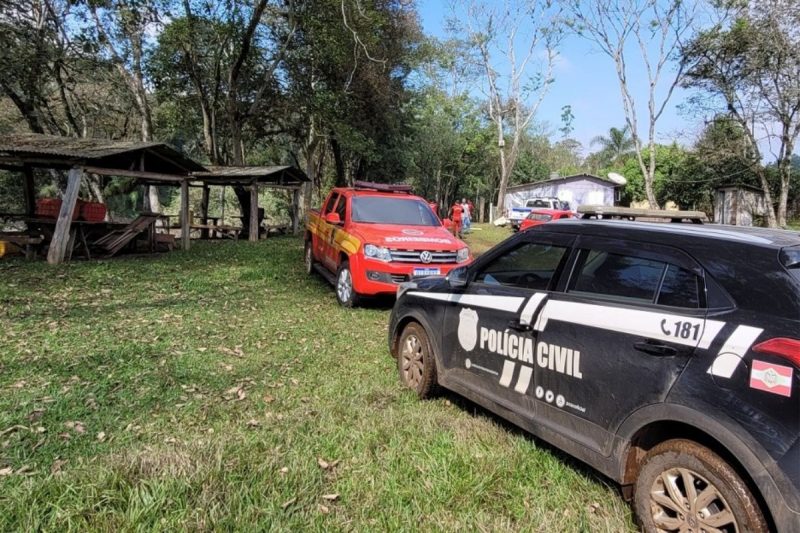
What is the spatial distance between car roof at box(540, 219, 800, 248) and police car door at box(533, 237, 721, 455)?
0.23 ft

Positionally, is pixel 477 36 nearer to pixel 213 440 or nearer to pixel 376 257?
pixel 376 257

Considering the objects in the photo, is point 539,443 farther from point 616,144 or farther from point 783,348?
point 616,144

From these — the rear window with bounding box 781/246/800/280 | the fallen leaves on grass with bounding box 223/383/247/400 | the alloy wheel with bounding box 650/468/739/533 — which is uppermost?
the rear window with bounding box 781/246/800/280

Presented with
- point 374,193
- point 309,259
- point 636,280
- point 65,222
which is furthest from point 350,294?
point 65,222

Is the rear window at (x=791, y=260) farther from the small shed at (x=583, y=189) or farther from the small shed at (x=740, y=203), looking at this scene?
the small shed at (x=583, y=189)

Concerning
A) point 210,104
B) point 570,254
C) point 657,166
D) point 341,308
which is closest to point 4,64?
point 210,104

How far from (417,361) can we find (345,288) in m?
3.97

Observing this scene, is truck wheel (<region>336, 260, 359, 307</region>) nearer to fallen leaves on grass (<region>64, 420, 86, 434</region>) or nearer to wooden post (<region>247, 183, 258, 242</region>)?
fallen leaves on grass (<region>64, 420, 86, 434</region>)

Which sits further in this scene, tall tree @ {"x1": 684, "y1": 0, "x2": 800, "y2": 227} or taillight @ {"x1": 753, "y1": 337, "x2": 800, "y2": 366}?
tall tree @ {"x1": 684, "y1": 0, "x2": 800, "y2": 227}

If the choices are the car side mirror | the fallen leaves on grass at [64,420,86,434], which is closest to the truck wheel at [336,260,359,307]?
the car side mirror

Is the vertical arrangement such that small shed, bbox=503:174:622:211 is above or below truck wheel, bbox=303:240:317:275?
above

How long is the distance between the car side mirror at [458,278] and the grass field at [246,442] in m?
1.07

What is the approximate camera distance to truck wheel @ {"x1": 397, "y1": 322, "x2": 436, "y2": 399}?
178 inches

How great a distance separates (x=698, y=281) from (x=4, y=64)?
1665cm
